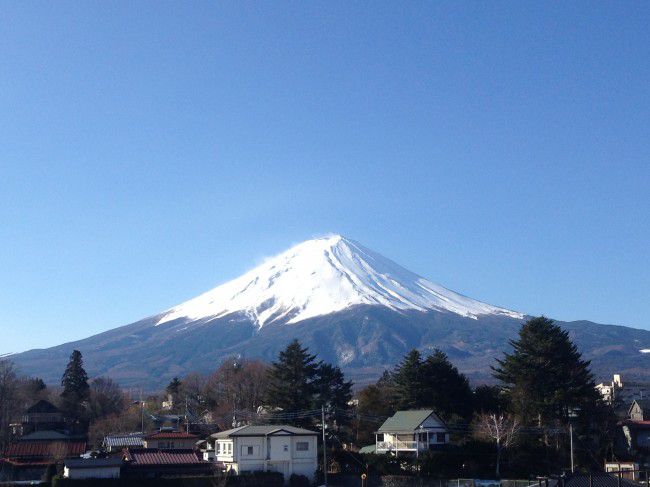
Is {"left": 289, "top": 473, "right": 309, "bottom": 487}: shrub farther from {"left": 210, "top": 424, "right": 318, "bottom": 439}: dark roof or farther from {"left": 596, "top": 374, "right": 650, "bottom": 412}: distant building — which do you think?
Answer: {"left": 596, "top": 374, "right": 650, "bottom": 412}: distant building

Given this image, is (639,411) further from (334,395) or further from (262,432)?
(262,432)

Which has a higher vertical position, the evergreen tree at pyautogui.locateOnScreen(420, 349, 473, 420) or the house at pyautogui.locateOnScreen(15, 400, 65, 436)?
the evergreen tree at pyautogui.locateOnScreen(420, 349, 473, 420)

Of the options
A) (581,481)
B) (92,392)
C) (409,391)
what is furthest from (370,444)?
(92,392)

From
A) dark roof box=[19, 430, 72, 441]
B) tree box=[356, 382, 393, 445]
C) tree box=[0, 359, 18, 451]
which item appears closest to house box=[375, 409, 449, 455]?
tree box=[356, 382, 393, 445]

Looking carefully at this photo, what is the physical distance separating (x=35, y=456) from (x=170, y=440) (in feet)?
28.4

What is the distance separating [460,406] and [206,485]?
787 inches

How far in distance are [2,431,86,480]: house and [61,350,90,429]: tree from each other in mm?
15583

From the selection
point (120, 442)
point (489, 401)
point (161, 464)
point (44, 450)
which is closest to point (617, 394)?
point (489, 401)

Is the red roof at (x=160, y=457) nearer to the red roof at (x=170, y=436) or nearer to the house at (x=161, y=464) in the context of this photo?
the house at (x=161, y=464)

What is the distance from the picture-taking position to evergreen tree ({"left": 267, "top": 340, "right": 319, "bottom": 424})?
2389 inches

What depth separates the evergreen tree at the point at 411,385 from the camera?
58.7 metres

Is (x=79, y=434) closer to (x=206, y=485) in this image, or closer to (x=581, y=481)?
(x=206, y=485)

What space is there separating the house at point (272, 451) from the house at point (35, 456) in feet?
36.5

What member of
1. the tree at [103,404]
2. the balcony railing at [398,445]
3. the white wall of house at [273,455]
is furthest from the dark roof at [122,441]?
the tree at [103,404]
